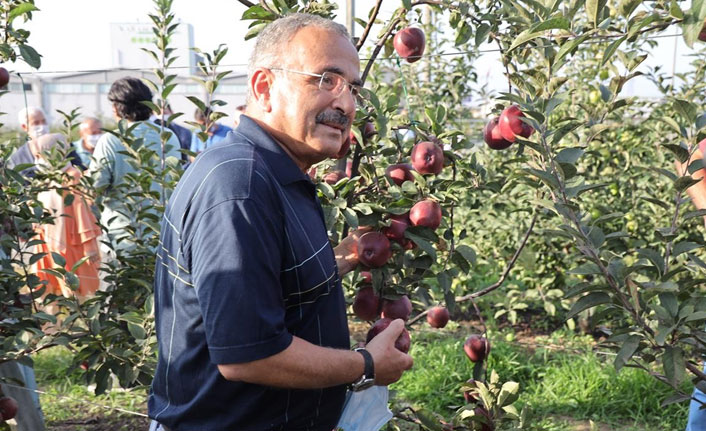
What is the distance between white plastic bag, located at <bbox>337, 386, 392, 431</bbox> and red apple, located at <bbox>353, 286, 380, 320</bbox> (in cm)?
39

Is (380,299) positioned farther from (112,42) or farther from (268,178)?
(112,42)

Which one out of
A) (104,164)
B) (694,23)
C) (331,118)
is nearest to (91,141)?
(104,164)

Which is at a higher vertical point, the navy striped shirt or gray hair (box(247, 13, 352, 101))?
gray hair (box(247, 13, 352, 101))

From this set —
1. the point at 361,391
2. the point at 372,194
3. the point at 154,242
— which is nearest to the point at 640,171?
the point at 372,194

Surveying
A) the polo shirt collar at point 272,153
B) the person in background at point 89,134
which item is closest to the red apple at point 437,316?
the polo shirt collar at point 272,153

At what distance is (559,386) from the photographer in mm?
3580

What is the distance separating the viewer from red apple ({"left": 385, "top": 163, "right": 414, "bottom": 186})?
6.50 feet

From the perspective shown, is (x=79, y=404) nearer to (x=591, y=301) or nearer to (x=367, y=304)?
(x=367, y=304)

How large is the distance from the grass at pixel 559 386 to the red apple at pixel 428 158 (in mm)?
1631

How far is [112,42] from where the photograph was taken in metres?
19.6

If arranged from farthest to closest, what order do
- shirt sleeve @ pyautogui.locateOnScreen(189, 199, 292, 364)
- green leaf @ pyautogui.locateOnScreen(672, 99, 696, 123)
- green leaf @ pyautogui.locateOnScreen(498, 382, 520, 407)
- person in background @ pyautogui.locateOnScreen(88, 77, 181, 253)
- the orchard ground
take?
the orchard ground < person in background @ pyautogui.locateOnScreen(88, 77, 181, 253) < green leaf @ pyautogui.locateOnScreen(498, 382, 520, 407) < green leaf @ pyautogui.locateOnScreen(672, 99, 696, 123) < shirt sleeve @ pyautogui.locateOnScreen(189, 199, 292, 364)

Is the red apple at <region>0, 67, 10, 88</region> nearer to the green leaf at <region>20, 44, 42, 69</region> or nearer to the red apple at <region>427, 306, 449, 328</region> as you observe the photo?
the green leaf at <region>20, 44, 42, 69</region>

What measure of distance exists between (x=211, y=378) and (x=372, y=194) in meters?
0.92

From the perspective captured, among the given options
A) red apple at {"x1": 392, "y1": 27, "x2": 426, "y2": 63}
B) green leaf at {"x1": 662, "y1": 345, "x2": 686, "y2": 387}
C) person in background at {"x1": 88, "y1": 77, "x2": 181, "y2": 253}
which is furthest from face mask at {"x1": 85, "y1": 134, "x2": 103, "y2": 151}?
green leaf at {"x1": 662, "y1": 345, "x2": 686, "y2": 387}
